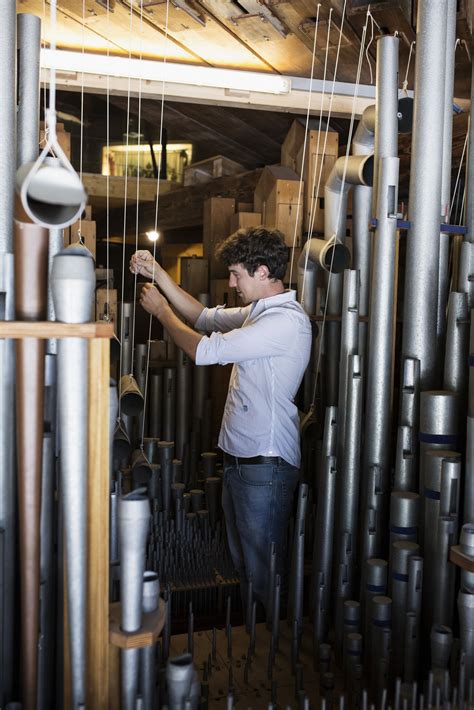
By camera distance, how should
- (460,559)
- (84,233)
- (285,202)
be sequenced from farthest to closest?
(285,202) → (84,233) → (460,559)

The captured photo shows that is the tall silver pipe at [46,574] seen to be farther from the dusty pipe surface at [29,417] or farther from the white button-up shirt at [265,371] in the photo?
the white button-up shirt at [265,371]

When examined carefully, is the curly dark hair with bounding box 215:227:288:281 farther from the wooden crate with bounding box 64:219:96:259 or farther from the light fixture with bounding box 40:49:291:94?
the wooden crate with bounding box 64:219:96:259

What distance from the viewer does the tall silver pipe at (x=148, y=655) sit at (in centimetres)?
172

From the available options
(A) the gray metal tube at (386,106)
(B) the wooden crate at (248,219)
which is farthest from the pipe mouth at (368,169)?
(B) the wooden crate at (248,219)

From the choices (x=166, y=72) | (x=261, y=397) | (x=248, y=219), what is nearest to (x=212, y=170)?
(x=248, y=219)

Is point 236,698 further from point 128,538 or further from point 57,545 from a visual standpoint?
point 128,538

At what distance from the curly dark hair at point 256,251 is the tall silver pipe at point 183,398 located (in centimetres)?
185

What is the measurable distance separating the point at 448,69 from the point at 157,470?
2414 millimetres

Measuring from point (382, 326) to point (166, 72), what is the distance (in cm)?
185

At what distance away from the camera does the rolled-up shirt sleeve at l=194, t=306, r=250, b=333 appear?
339 cm

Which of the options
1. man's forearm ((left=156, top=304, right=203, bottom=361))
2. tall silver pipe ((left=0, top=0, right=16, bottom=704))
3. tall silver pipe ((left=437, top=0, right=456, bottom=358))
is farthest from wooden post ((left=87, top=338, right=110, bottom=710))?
tall silver pipe ((left=437, top=0, right=456, bottom=358))

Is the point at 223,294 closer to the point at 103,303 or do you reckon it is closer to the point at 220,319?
the point at 103,303

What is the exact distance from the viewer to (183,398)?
4.84 meters

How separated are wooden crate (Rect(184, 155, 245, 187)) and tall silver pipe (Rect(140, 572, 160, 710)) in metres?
4.97
